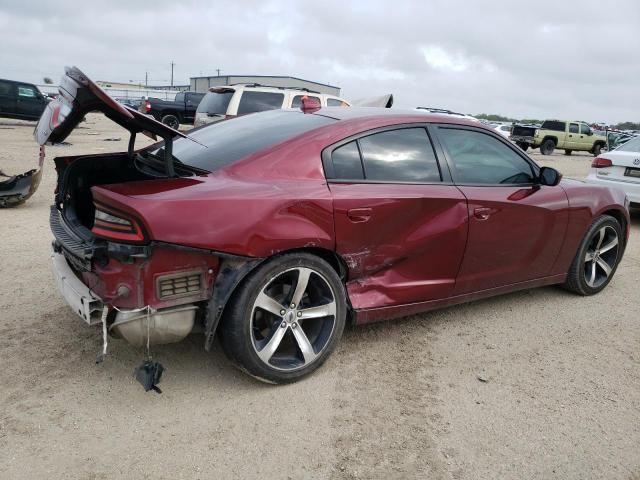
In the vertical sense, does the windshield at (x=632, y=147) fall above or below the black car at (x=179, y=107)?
below

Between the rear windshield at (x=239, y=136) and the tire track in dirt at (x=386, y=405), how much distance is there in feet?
4.56

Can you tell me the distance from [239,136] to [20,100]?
865 inches

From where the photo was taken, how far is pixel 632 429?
2.77 m

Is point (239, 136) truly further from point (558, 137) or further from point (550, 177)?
point (558, 137)

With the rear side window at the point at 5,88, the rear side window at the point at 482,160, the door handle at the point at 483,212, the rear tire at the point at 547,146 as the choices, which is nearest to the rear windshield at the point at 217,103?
the rear side window at the point at 482,160

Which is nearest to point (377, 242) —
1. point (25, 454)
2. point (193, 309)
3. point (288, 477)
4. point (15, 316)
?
point (193, 309)

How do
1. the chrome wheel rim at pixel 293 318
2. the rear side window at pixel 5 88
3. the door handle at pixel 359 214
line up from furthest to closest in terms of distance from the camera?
the rear side window at pixel 5 88
the door handle at pixel 359 214
the chrome wheel rim at pixel 293 318

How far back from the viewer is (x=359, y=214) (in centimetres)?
305

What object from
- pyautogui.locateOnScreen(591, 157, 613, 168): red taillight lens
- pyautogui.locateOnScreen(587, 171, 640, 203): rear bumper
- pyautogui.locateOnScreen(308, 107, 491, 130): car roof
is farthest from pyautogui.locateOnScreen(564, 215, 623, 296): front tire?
pyautogui.locateOnScreen(591, 157, 613, 168): red taillight lens

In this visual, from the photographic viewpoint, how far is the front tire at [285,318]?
2.75 m

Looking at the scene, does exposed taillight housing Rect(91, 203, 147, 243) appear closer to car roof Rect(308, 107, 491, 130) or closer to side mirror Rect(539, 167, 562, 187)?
car roof Rect(308, 107, 491, 130)

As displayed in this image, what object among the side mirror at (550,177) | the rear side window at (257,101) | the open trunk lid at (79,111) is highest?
the rear side window at (257,101)

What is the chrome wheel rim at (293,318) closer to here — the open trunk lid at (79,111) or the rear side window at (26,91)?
the open trunk lid at (79,111)

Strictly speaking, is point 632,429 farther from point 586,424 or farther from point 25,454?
point 25,454
